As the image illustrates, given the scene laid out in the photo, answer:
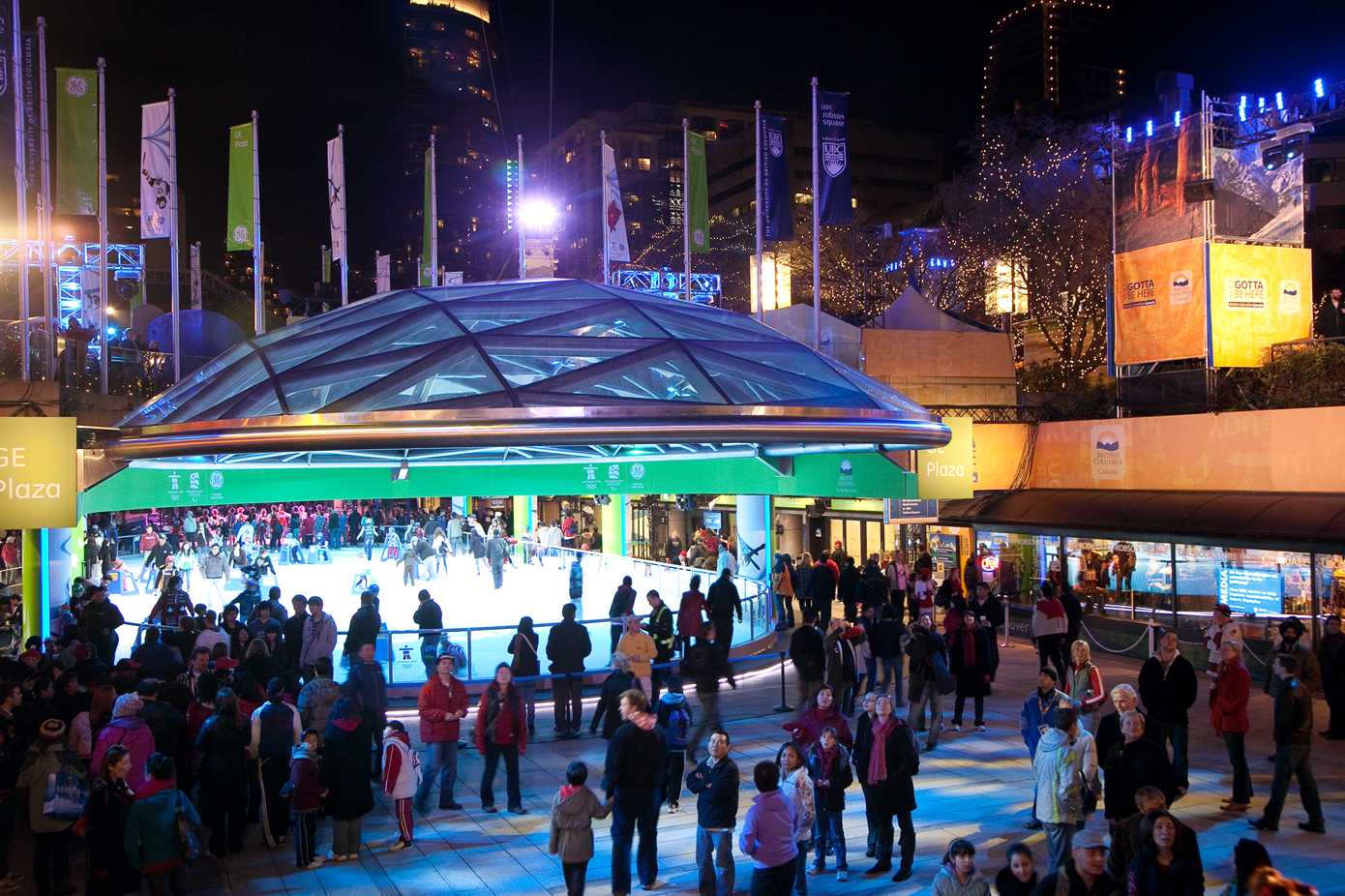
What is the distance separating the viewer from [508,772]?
1122cm

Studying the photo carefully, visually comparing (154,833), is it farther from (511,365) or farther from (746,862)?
(511,365)

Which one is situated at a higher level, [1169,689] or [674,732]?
[1169,689]

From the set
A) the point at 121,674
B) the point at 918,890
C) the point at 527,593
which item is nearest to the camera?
the point at 918,890

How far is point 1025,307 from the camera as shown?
41.9 metres

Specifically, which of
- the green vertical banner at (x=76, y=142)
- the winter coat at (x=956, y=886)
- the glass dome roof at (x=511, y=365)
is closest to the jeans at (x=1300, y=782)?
the winter coat at (x=956, y=886)

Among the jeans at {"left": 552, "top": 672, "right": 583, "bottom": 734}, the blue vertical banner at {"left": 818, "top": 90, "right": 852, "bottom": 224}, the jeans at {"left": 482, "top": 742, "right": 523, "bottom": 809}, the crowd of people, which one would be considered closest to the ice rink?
the jeans at {"left": 552, "top": 672, "right": 583, "bottom": 734}

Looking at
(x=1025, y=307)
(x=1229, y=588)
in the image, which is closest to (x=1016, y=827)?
(x=1229, y=588)

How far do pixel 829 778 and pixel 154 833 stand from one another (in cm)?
518

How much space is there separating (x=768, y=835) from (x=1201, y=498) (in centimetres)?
1646

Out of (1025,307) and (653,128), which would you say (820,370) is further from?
(653,128)

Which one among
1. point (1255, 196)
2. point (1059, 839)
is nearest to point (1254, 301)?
point (1255, 196)

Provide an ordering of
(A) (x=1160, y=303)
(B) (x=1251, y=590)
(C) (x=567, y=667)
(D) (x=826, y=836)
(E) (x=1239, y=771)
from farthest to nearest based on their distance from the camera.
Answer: (A) (x=1160, y=303)
(B) (x=1251, y=590)
(C) (x=567, y=667)
(E) (x=1239, y=771)
(D) (x=826, y=836)

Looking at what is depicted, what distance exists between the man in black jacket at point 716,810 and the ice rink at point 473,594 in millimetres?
7159

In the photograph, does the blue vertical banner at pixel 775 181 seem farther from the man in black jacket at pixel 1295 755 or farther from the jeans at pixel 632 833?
the jeans at pixel 632 833
